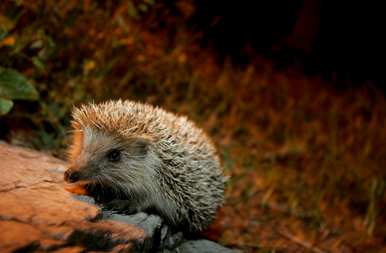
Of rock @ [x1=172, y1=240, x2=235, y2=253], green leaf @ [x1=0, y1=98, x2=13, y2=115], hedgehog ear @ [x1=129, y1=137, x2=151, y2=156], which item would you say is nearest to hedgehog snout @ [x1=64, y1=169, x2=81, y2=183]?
hedgehog ear @ [x1=129, y1=137, x2=151, y2=156]

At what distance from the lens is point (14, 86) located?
159 inches

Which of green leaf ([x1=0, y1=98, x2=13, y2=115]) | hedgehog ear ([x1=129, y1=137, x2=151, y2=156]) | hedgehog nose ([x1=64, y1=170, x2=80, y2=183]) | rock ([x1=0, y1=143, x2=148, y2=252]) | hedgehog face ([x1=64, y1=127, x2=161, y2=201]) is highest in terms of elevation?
green leaf ([x1=0, y1=98, x2=13, y2=115])

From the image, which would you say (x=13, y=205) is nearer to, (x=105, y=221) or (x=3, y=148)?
(x=105, y=221)

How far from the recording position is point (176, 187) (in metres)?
3.50

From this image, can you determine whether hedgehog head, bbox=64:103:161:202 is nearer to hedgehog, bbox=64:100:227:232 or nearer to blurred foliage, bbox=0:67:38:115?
hedgehog, bbox=64:100:227:232

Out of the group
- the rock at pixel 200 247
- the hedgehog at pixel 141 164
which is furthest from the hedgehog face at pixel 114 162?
the rock at pixel 200 247

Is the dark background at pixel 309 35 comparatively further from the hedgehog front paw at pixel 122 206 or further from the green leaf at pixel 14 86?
the hedgehog front paw at pixel 122 206

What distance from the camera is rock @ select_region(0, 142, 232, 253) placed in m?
2.34

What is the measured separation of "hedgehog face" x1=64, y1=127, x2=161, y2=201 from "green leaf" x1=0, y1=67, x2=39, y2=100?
34.3 inches

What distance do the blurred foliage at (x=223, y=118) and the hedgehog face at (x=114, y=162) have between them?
1143 mm

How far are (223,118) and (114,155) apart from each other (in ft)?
12.4

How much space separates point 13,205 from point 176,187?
130 cm

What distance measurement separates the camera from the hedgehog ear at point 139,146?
3.30 m

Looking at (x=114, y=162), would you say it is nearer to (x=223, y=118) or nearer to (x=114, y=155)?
(x=114, y=155)
